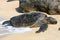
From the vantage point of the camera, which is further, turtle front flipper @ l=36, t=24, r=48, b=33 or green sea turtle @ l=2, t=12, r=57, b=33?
green sea turtle @ l=2, t=12, r=57, b=33

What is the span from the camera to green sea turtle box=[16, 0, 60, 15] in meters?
7.29

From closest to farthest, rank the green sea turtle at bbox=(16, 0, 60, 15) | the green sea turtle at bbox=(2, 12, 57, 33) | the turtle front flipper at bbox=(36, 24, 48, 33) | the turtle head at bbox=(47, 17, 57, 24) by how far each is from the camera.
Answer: the turtle front flipper at bbox=(36, 24, 48, 33) < the green sea turtle at bbox=(2, 12, 57, 33) < the turtle head at bbox=(47, 17, 57, 24) < the green sea turtle at bbox=(16, 0, 60, 15)

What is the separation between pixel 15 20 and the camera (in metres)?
6.15

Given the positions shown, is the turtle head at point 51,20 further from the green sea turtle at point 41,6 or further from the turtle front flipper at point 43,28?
the green sea turtle at point 41,6

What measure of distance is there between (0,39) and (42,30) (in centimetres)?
106

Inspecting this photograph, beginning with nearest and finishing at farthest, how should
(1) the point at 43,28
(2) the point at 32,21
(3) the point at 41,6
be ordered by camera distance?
1. (1) the point at 43,28
2. (2) the point at 32,21
3. (3) the point at 41,6

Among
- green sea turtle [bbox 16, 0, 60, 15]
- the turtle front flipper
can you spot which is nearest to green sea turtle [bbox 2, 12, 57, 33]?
the turtle front flipper

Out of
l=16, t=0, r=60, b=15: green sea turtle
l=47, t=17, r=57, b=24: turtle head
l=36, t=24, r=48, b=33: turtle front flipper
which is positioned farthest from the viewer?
l=16, t=0, r=60, b=15: green sea turtle

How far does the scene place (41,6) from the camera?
24.7 ft

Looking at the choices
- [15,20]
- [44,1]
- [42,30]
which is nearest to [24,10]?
[44,1]

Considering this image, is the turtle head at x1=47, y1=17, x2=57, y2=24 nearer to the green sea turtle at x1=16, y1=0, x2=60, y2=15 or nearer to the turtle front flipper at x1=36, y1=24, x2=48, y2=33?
the turtle front flipper at x1=36, y1=24, x2=48, y2=33

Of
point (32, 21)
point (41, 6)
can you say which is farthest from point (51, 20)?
point (41, 6)

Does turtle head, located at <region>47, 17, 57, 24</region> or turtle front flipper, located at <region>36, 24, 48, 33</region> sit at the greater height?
turtle front flipper, located at <region>36, 24, 48, 33</region>

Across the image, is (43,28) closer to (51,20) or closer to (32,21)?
(32,21)
